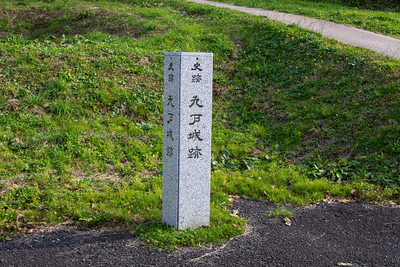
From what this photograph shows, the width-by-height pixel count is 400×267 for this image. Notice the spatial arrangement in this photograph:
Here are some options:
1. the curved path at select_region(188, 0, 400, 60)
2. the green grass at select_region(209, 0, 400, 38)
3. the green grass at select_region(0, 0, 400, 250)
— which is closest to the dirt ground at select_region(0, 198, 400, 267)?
the green grass at select_region(0, 0, 400, 250)

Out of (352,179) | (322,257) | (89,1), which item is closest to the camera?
(322,257)

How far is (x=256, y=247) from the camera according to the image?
4133 mm

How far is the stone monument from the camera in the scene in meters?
4.17

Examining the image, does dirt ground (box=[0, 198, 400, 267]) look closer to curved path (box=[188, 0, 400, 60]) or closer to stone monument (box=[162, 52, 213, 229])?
stone monument (box=[162, 52, 213, 229])

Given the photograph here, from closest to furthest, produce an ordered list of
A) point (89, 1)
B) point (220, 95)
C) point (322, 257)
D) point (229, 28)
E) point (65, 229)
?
point (322, 257) → point (65, 229) → point (220, 95) → point (229, 28) → point (89, 1)

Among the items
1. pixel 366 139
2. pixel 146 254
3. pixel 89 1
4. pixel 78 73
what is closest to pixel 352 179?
pixel 366 139

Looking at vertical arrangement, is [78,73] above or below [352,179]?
above

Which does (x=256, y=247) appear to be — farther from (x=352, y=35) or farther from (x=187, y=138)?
(x=352, y=35)

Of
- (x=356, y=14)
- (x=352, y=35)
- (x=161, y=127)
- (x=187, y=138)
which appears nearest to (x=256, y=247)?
(x=187, y=138)

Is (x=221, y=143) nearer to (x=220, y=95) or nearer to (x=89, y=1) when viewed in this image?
(x=220, y=95)

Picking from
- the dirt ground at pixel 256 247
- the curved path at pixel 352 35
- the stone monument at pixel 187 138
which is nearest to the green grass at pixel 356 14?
the curved path at pixel 352 35

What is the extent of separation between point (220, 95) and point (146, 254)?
5993 mm

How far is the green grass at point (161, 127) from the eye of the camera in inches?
203

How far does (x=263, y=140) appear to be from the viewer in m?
7.75
